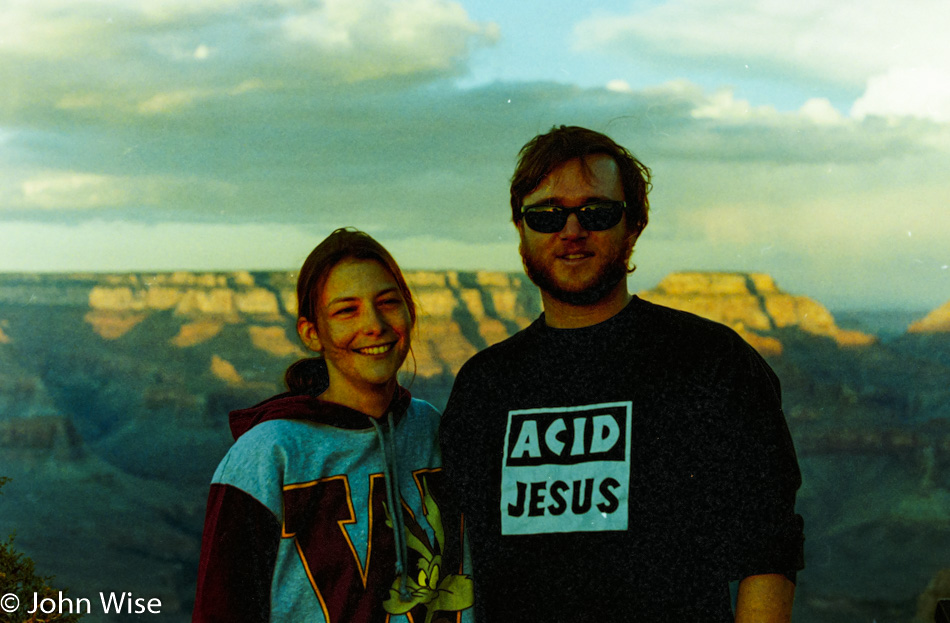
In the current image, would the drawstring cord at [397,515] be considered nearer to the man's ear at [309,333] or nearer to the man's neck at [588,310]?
the man's ear at [309,333]

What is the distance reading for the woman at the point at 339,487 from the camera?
177 cm

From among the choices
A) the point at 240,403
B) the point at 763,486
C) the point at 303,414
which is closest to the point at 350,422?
the point at 303,414

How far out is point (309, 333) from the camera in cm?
206

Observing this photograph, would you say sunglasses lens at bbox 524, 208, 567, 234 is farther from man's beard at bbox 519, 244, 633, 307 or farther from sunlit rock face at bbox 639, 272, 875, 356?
sunlit rock face at bbox 639, 272, 875, 356

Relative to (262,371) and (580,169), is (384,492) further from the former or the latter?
(262,371)

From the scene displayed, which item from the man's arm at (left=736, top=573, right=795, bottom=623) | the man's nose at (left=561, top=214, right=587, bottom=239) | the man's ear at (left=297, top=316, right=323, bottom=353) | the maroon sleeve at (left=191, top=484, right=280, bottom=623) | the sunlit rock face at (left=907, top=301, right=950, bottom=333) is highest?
the man's nose at (left=561, top=214, right=587, bottom=239)

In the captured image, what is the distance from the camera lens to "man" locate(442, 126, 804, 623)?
1843 millimetres

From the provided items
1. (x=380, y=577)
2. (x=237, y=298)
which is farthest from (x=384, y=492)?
(x=237, y=298)

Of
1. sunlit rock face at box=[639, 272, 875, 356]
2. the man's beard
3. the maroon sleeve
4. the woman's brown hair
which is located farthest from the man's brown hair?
sunlit rock face at box=[639, 272, 875, 356]

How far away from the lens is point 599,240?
78.5 inches

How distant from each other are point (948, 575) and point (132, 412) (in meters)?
4.20

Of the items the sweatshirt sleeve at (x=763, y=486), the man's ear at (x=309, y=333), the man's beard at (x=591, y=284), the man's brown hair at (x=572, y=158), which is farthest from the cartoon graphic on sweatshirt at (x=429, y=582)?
the man's brown hair at (x=572, y=158)

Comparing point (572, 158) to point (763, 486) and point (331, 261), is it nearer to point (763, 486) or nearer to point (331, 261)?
point (331, 261)

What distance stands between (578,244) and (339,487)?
30.7 inches
